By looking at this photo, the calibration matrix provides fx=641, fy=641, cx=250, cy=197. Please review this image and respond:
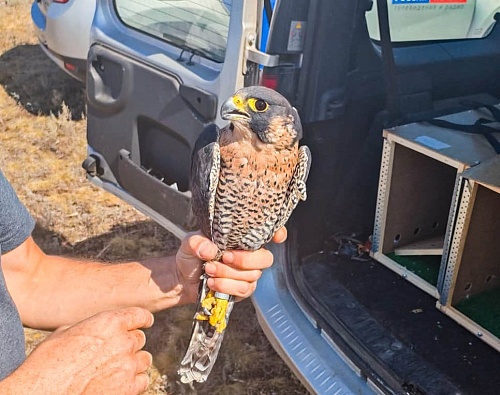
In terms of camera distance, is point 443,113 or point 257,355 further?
point 257,355

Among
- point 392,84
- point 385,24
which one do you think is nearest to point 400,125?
point 392,84

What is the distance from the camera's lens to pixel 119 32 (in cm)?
356

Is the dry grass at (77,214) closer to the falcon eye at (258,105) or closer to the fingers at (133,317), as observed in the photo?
the fingers at (133,317)

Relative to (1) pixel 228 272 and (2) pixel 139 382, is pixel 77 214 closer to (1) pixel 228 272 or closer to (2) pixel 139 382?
(1) pixel 228 272

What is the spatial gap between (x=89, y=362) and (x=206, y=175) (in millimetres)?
676

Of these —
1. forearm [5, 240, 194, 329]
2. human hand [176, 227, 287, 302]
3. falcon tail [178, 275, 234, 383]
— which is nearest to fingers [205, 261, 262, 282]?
human hand [176, 227, 287, 302]

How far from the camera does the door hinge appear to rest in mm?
2486

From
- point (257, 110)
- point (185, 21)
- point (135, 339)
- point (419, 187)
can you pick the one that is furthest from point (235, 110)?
point (419, 187)

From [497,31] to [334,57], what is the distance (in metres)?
1.48

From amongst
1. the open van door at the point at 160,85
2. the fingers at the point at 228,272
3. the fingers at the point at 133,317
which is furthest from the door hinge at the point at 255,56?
the fingers at the point at 133,317

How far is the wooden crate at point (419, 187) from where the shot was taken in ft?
9.50

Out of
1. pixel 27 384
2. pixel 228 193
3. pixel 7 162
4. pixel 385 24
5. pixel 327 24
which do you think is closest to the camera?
pixel 27 384

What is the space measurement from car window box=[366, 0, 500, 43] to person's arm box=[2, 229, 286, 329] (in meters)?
1.29

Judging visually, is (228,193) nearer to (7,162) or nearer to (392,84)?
(392,84)
